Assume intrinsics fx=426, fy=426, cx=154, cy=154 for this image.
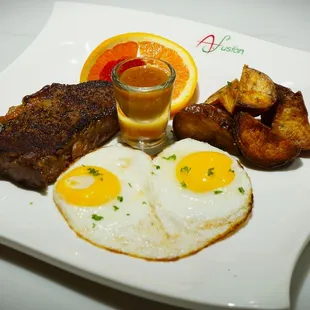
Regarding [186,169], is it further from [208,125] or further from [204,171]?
[208,125]

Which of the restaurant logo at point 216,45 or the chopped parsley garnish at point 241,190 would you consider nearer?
the chopped parsley garnish at point 241,190

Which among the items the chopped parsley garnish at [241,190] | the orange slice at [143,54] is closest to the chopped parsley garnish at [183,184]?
the chopped parsley garnish at [241,190]

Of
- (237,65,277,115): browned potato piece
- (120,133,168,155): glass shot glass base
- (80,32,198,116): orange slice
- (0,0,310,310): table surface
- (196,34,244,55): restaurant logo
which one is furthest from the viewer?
(196,34,244,55): restaurant logo

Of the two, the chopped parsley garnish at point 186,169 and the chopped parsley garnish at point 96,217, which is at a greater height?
the chopped parsley garnish at point 186,169

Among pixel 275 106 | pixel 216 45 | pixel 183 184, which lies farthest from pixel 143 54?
pixel 183 184

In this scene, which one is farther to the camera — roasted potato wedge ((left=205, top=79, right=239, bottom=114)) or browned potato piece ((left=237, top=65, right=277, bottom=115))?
roasted potato wedge ((left=205, top=79, right=239, bottom=114))

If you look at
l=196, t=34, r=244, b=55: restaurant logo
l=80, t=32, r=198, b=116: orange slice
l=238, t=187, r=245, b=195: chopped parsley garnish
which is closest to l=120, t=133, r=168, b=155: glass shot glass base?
l=80, t=32, r=198, b=116: orange slice

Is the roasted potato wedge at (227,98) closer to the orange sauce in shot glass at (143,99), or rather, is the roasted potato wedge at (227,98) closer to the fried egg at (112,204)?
the orange sauce in shot glass at (143,99)

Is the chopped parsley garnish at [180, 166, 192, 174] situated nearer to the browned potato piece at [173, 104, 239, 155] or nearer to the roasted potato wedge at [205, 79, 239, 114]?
the browned potato piece at [173, 104, 239, 155]
